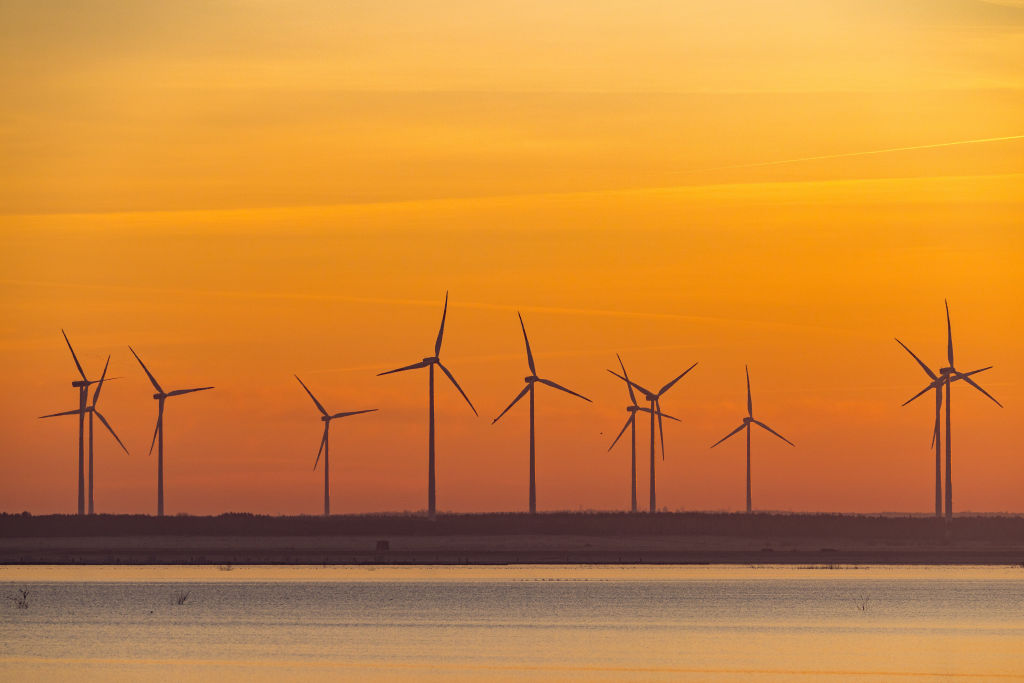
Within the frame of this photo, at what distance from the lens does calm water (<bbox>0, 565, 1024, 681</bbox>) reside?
71.7 metres

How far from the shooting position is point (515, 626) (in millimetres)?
91938

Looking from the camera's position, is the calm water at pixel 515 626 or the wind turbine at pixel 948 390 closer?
the calm water at pixel 515 626

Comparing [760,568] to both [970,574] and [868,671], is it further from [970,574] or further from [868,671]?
[868,671]

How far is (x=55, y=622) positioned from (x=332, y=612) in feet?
44.2

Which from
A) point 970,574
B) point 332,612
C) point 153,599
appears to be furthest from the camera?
point 970,574

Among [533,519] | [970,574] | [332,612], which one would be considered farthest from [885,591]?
[533,519]

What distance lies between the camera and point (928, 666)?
7238cm

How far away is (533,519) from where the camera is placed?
190 m

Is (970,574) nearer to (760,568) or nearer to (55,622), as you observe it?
(760,568)

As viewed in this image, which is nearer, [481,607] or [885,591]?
[481,607]

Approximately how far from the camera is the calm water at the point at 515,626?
235 ft

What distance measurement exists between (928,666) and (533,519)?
387ft

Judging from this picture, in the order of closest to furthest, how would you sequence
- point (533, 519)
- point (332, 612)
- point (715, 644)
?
point (715, 644), point (332, 612), point (533, 519)

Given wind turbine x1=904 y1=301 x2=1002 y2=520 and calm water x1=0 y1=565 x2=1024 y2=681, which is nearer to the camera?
calm water x1=0 y1=565 x2=1024 y2=681
